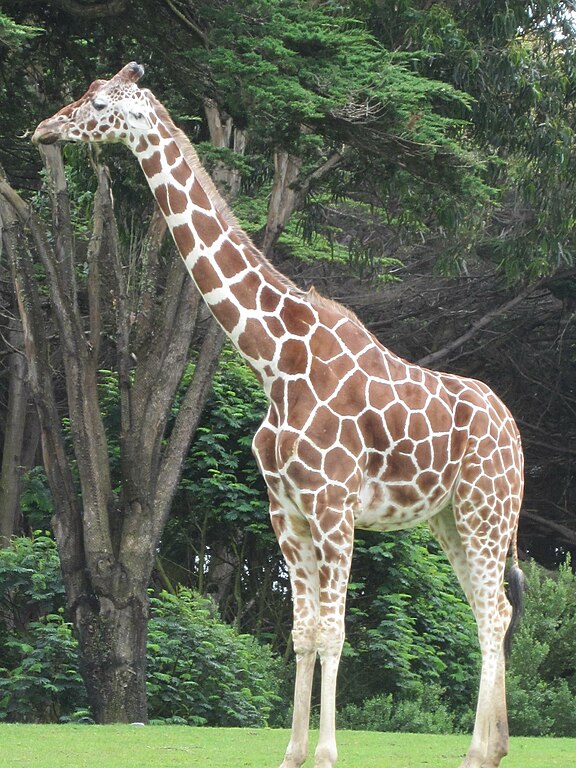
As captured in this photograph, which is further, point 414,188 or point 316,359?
point 414,188

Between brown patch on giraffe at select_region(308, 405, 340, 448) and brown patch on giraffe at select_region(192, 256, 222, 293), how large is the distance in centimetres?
105

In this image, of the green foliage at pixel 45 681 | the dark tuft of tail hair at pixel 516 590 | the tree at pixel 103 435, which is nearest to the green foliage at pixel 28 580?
the green foliage at pixel 45 681

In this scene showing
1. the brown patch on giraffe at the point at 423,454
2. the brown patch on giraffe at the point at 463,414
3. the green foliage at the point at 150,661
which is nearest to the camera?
the brown patch on giraffe at the point at 423,454

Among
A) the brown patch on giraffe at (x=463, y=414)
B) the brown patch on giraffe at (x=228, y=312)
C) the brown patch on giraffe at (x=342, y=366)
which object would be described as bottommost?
the brown patch on giraffe at (x=463, y=414)

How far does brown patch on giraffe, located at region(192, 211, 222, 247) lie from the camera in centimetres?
774

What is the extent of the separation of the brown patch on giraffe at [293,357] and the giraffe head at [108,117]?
5.40 ft

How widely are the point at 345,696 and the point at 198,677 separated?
8.02 feet

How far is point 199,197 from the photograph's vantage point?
25.7ft

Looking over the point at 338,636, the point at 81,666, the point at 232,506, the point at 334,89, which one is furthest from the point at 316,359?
the point at 232,506

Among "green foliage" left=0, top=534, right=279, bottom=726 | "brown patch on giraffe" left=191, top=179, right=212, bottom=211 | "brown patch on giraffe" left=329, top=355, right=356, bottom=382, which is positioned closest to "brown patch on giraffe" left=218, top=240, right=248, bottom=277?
"brown patch on giraffe" left=191, top=179, right=212, bottom=211

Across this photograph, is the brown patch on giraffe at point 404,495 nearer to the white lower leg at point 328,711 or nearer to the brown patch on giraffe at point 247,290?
the white lower leg at point 328,711

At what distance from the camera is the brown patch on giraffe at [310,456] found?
716 centimetres

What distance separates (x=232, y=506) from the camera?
49.3 feet

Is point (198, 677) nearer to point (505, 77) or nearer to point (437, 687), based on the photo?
point (437, 687)
